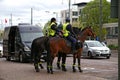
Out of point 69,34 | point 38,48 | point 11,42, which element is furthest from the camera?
point 11,42

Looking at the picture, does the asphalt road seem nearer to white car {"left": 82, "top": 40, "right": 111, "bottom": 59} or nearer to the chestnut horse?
the chestnut horse

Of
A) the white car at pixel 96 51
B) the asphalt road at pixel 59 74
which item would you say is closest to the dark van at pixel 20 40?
the asphalt road at pixel 59 74

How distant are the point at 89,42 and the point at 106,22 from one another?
198ft

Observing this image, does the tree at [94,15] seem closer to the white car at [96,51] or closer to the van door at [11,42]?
the white car at [96,51]

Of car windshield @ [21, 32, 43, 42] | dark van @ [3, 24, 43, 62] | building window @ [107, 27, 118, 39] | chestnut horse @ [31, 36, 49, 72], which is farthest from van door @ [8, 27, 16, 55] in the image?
building window @ [107, 27, 118, 39]

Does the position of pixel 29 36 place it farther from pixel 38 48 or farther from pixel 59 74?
pixel 59 74

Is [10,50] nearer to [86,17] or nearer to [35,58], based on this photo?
[35,58]

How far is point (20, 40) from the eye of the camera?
26.6 metres

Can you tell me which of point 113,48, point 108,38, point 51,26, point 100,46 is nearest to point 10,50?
point 100,46

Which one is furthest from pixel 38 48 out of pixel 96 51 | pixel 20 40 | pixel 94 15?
pixel 94 15

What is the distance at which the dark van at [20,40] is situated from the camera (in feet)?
84.7

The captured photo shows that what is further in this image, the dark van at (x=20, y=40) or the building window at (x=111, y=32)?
the building window at (x=111, y=32)

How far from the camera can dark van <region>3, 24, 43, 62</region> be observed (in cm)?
2581

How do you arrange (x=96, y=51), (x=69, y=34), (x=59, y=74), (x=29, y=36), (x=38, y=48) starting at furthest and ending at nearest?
(x=96, y=51) < (x=29, y=36) < (x=38, y=48) < (x=69, y=34) < (x=59, y=74)
